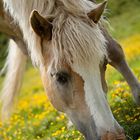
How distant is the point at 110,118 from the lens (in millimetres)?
5102

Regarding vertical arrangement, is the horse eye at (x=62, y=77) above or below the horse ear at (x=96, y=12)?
below

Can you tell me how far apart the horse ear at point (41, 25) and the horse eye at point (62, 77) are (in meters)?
0.50

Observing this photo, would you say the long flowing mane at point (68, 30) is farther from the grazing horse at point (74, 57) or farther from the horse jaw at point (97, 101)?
the horse jaw at point (97, 101)

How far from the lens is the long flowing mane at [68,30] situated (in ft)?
17.6

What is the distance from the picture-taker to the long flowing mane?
17.6ft

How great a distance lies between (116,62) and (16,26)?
1648mm

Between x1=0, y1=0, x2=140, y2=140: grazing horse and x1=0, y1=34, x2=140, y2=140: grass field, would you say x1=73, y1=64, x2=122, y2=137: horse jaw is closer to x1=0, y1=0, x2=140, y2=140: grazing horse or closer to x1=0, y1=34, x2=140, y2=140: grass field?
x1=0, y1=0, x2=140, y2=140: grazing horse

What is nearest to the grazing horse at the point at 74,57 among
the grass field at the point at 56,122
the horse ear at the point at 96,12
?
Result: the horse ear at the point at 96,12

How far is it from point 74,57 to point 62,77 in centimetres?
33

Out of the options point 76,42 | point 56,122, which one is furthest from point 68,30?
point 56,122

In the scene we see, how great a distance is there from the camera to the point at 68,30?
17.9 feet

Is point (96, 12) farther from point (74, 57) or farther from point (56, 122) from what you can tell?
point (56, 122)

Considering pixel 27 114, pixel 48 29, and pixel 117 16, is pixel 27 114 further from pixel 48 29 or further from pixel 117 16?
pixel 117 16

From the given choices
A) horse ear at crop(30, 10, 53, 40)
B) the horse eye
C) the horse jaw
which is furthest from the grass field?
horse ear at crop(30, 10, 53, 40)
